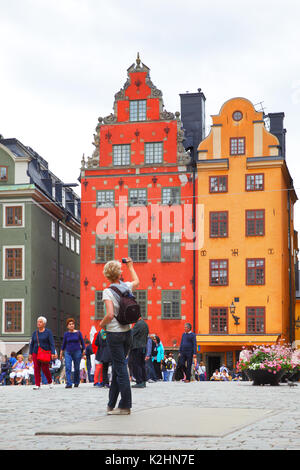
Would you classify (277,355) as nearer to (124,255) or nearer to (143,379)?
(143,379)

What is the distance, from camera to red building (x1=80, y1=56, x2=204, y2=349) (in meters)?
48.2

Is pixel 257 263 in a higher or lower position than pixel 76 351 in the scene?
higher

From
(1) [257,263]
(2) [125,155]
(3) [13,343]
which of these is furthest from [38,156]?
(1) [257,263]

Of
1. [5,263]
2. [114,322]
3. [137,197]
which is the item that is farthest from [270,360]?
[5,263]

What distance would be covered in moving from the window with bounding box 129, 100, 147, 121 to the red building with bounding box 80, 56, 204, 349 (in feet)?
0.19

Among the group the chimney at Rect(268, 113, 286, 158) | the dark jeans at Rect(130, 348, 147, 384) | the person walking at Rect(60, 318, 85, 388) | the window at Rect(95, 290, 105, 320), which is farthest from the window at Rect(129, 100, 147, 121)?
the person walking at Rect(60, 318, 85, 388)

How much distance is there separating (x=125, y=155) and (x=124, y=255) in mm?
5738

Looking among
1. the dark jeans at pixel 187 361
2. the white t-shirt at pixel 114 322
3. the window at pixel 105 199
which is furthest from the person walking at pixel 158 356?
the window at pixel 105 199

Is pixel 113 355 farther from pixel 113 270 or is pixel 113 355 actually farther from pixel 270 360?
pixel 270 360

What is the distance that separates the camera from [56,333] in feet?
176

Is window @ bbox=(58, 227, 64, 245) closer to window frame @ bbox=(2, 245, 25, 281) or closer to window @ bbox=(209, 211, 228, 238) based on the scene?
window frame @ bbox=(2, 245, 25, 281)

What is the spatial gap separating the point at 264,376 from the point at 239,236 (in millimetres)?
25184

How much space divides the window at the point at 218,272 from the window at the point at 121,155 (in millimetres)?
7725

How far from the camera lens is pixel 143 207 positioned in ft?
160
